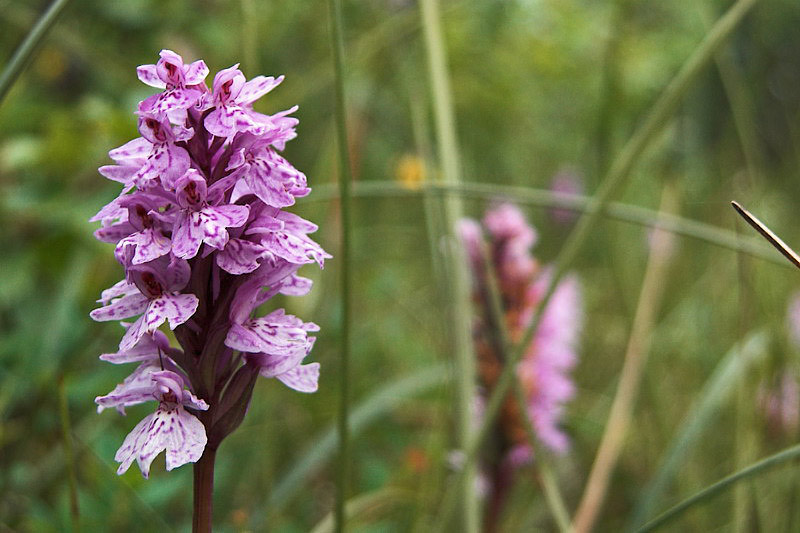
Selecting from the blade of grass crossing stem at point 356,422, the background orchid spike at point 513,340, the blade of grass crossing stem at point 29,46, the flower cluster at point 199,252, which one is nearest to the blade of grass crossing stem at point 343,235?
the flower cluster at point 199,252

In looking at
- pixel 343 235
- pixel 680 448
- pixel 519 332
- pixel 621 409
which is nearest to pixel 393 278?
pixel 519 332

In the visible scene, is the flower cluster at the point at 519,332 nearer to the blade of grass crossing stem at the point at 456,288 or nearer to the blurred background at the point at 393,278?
the blurred background at the point at 393,278

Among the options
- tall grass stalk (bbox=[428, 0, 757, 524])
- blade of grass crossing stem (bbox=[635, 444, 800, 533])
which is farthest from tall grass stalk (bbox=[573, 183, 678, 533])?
blade of grass crossing stem (bbox=[635, 444, 800, 533])

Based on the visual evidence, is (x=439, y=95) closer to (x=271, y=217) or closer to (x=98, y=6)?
(x=271, y=217)

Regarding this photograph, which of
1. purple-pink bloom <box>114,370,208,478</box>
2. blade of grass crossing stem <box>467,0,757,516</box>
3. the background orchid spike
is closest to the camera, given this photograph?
purple-pink bloom <box>114,370,208,478</box>

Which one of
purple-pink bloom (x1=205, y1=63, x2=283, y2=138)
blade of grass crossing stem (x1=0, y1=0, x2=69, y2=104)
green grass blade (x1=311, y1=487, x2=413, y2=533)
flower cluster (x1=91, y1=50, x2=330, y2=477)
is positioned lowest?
green grass blade (x1=311, y1=487, x2=413, y2=533)

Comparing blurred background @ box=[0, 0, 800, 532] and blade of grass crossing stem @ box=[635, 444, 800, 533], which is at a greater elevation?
blurred background @ box=[0, 0, 800, 532]

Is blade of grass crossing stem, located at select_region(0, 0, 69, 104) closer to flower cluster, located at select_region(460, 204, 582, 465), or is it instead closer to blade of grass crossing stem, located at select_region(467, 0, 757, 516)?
blade of grass crossing stem, located at select_region(467, 0, 757, 516)
